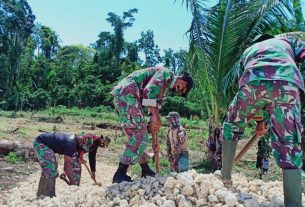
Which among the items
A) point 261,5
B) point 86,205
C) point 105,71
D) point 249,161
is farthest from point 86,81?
point 86,205

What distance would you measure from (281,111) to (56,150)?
3853mm

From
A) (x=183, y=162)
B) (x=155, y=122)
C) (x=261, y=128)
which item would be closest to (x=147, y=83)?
(x=155, y=122)

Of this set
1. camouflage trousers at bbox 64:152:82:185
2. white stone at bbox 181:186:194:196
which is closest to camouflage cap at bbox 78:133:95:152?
camouflage trousers at bbox 64:152:82:185

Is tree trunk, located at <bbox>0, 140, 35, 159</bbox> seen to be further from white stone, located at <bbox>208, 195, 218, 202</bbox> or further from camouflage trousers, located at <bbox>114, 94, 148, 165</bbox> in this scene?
white stone, located at <bbox>208, 195, 218, 202</bbox>

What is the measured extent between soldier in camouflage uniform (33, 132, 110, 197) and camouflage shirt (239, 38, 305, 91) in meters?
3.16

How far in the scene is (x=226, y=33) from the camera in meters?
7.90

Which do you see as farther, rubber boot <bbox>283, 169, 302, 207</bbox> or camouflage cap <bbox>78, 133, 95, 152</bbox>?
camouflage cap <bbox>78, 133, 95, 152</bbox>

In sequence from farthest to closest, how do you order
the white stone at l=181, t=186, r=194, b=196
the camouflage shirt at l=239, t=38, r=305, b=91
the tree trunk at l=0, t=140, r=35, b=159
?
the tree trunk at l=0, t=140, r=35, b=159
the white stone at l=181, t=186, r=194, b=196
the camouflage shirt at l=239, t=38, r=305, b=91

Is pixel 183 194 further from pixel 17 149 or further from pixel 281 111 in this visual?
pixel 17 149

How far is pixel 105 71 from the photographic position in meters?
39.7

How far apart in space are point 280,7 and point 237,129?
5.00m

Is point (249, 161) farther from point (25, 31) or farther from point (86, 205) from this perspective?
point (25, 31)

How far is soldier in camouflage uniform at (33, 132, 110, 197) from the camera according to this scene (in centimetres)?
584

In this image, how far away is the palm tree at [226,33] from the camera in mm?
7789
